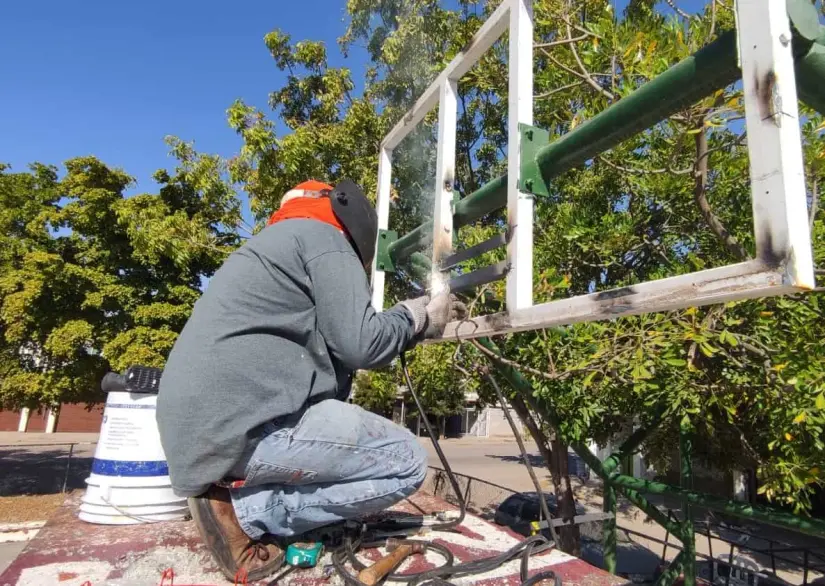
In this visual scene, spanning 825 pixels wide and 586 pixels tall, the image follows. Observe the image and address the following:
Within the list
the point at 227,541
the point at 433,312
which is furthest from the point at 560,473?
the point at 227,541

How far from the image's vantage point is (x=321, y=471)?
6.09 feet

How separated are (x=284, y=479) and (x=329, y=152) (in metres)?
6.35

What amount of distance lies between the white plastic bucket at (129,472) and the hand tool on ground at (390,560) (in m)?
1.07

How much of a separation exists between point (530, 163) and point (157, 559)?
191 centimetres

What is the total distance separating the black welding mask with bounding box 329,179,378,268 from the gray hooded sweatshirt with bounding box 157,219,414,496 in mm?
142

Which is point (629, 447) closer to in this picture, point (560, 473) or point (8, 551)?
point (560, 473)

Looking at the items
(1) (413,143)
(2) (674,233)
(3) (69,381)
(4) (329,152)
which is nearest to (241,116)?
(4) (329,152)

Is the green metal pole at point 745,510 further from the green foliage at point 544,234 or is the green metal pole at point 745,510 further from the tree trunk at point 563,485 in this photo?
the tree trunk at point 563,485

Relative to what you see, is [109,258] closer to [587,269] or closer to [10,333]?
[10,333]

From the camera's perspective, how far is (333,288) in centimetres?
183

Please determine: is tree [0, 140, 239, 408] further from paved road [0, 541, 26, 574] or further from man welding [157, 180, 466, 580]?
man welding [157, 180, 466, 580]

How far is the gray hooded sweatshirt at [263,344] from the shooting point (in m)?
1.73

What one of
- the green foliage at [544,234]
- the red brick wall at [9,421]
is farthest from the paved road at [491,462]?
the red brick wall at [9,421]

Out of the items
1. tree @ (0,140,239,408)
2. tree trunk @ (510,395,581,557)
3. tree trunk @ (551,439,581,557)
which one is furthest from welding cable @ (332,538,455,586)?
tree @ (0,140,239,408)
